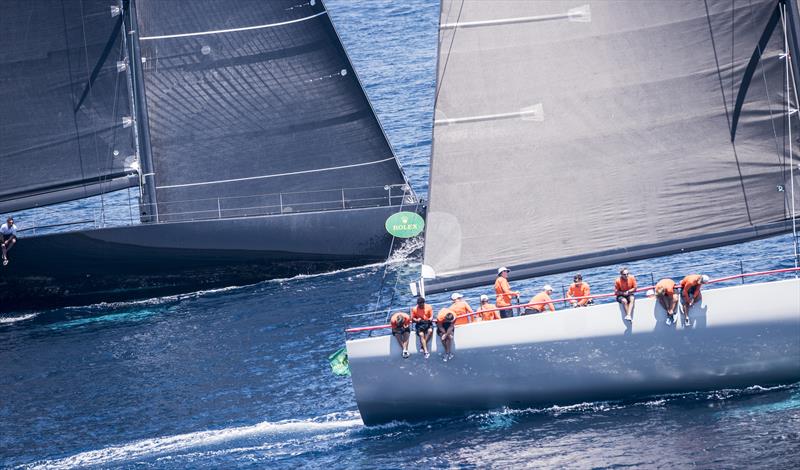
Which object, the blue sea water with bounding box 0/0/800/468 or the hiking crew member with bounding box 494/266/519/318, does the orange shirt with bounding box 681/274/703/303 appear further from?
the hiking crew member with bounding box 494/266/519/318

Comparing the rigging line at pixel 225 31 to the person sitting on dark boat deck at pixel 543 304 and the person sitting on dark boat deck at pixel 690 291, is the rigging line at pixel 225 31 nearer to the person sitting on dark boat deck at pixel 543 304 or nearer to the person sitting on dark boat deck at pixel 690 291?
the person sitting on dark boat deck at pixel 543 304

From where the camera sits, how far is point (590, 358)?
26.5m

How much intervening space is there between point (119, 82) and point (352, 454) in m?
20.9

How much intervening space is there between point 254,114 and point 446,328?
59.6 ft

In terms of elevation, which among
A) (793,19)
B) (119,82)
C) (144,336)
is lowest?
(144,336)

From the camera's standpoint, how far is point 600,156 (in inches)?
1008

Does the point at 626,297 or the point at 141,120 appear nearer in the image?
the point at 626,297

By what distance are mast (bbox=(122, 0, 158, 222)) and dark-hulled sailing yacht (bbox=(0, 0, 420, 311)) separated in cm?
5

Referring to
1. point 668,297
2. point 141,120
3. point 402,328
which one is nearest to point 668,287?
point 668,297

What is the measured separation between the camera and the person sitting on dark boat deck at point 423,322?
26656 millimetres

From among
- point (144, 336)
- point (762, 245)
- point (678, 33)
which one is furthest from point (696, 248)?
point (144, 336)

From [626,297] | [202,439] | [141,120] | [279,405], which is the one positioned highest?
[141,120]

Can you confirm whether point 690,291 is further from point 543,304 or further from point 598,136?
point 598,136

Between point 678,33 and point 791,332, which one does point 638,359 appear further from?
point 678,33
